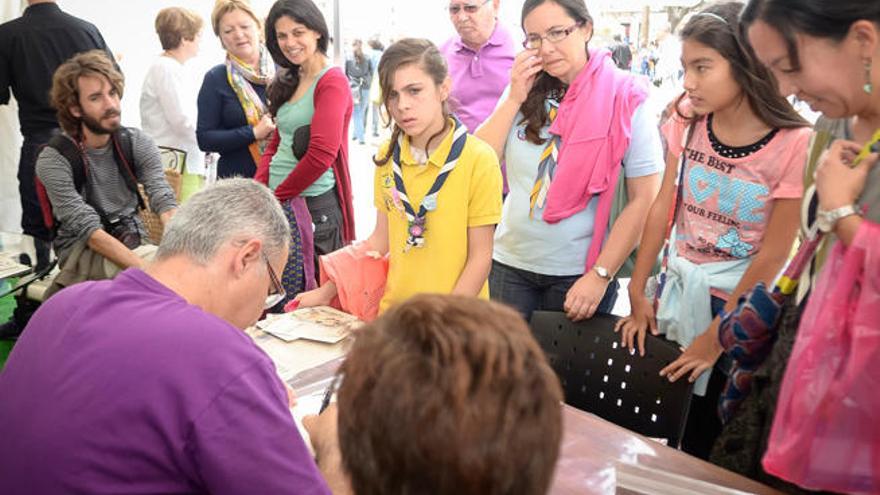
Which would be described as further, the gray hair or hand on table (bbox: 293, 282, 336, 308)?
hand on table (bbox: 293, 282, 336, 308)

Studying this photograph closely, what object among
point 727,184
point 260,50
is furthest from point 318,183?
point 727,184

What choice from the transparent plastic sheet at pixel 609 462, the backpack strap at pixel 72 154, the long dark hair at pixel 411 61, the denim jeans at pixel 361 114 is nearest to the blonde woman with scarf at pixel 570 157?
the long dark hair at pixel 411 61

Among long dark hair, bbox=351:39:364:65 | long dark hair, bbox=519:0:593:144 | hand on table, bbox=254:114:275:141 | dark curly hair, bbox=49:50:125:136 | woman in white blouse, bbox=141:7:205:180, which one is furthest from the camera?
long dark hair, bbox=351:39:364:65

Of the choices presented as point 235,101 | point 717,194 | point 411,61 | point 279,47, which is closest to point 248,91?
point 235,101

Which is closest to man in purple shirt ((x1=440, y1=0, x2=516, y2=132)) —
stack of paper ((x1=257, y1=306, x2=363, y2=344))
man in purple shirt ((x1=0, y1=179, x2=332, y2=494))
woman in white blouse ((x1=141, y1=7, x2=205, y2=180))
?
stack of paper ((x1=257, y1=306, x2=363, y2=344))

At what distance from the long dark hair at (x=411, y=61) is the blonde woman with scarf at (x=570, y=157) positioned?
250 mm

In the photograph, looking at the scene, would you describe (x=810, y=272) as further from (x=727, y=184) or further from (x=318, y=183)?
(x=318, y=183)

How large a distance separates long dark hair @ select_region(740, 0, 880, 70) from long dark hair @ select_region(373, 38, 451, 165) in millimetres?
928

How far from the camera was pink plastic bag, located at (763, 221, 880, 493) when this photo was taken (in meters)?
1.14

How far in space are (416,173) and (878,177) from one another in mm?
1174

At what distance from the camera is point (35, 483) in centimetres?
99

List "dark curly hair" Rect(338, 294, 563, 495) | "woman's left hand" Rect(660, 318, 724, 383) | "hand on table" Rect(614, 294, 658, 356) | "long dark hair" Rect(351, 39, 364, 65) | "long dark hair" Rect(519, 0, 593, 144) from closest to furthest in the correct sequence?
"dark curly hair" Rect(338, 294, 563, 495) → "woman's left hand" Rect(660, 318, 724, 383) → "hand on table" Rect(614, 294, 658, 356) → "long dark hair" Rect(519, 0, 593, 144) → "long dark hair" Rect(351, 39, 364, 65)

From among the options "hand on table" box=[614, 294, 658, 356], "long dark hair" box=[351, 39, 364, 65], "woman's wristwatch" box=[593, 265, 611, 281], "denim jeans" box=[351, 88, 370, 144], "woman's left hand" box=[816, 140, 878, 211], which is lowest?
"denim jeans" box=[351, 88, 370, 144]

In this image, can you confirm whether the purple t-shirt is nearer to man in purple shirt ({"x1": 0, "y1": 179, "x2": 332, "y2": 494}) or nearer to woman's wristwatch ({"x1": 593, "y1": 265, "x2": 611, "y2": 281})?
man in purple shirt ({"x1": 0, "y1": 179, "x2": 332, "y2": 494})
